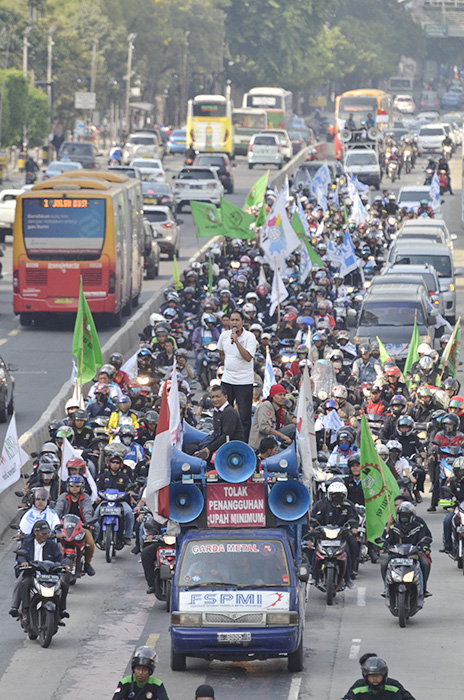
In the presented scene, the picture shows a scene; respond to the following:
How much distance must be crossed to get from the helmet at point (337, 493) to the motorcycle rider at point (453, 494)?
5.37 feet

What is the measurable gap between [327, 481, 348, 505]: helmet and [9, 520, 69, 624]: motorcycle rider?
10.0ft

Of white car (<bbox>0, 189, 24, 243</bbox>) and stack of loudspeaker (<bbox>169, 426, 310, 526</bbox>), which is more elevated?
stack of loudspeaker (<bbox>169, 426, 310, 526</bbox>)

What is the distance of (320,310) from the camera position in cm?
3152

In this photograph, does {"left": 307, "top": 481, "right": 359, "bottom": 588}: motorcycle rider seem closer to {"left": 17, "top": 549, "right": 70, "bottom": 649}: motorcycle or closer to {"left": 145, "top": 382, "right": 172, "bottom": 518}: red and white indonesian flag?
{"left": 145, "top": 382, "right": 172, "bottom": 518}: red and white indonesian flag

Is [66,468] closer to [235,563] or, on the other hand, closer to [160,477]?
[160,477]

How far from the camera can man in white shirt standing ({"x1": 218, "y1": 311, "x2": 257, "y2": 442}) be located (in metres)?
19.0

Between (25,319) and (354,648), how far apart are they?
75.4ft

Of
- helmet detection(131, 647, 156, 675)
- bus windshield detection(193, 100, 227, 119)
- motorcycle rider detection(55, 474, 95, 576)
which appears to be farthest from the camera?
bus windshield detection(193, 100, 227, 119)

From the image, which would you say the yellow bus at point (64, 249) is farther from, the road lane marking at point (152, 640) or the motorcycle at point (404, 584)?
the road lane marking at point (152, 640)

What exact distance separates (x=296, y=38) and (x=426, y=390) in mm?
96521

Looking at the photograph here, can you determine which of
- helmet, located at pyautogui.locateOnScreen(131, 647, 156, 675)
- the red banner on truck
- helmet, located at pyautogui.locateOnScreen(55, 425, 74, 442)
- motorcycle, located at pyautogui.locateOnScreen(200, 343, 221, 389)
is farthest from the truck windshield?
motorcycle, located at pyautogui.locateOnScreen(200, 343, 221, 389)

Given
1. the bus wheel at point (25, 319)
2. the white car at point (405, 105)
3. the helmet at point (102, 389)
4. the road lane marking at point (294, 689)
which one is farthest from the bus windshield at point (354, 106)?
the road lane marking at point (294, 689)

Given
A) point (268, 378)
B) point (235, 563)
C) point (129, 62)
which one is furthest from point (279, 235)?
point (129, 62)

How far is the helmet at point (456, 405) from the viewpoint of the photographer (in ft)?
79.0
